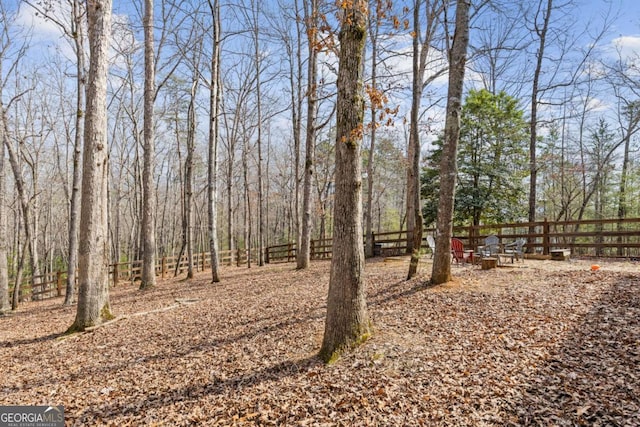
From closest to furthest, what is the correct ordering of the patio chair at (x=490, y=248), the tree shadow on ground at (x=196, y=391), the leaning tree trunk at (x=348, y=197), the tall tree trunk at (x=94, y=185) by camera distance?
the tree shadow on ground at (x=196, y=391)
the leaning tree trunk at (x=348, y=197)
the tall tree trunk at (x=94, y=185)
the patio chair at (x=490, y=248)

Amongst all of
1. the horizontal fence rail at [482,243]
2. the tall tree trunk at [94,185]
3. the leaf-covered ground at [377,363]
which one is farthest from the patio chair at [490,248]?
the tall tree trunk at [94,185]

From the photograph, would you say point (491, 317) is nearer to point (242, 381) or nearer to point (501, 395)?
point (501, 395)

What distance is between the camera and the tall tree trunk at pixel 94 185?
521 centimetres

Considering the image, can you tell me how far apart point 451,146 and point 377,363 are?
4.24 metres

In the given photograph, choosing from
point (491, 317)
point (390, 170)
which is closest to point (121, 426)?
point (491, 317)

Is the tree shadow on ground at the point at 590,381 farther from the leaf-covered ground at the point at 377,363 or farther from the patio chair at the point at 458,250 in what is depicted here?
the patio chair at the point at 458,250

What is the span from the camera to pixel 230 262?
18.0 meters

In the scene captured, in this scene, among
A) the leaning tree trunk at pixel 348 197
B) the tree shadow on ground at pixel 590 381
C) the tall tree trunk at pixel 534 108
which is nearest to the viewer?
the tree shadow on ground at pixel 590 381

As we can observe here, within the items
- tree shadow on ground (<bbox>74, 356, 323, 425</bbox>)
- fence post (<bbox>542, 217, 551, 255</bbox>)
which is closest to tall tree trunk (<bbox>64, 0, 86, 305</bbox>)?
tree shadow on ground (<bbox>74, 356, 323, 425</bbox>)

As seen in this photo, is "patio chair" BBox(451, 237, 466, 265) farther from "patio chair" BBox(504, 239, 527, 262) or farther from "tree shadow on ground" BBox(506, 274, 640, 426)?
"tree shadow on ground" BBox(506, 274, 640, 426)

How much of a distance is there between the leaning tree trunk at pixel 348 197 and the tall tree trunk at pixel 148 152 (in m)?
7.71

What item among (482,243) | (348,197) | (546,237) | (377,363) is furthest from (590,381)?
(482,243)

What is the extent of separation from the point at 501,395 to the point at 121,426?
3370 millimetres

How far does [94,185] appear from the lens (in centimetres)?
525
